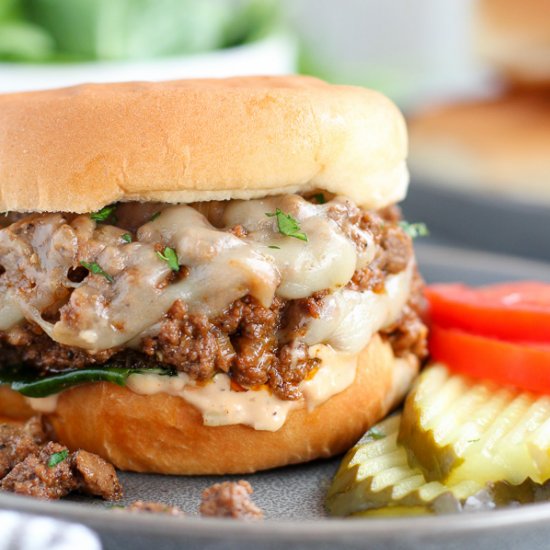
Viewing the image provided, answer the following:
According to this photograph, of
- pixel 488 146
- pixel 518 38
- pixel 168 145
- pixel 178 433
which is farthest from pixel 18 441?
pixel 518 38

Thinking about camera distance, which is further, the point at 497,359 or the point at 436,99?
the point at 436,99

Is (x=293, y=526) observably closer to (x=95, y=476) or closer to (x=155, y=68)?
(x=95, y=476)

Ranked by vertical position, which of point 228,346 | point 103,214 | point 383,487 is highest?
point 103,214

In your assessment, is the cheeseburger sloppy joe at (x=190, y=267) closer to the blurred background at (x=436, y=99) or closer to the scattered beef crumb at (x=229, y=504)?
the scattered beef crumb at (x=229, y=504)

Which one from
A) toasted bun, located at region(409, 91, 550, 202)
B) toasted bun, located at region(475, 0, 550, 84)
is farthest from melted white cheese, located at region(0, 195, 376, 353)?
toasted bun, located at region(475, 0, 550, 84)

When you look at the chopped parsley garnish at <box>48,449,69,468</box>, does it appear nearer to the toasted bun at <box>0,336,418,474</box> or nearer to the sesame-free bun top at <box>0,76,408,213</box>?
the toasted bun at <box>0,336,418,474</box>

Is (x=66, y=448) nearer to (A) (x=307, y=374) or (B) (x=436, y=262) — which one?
(A) (x=307, y=374)

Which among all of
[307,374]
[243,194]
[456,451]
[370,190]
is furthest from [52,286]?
[456,451]

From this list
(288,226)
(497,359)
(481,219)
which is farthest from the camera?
(481,219)

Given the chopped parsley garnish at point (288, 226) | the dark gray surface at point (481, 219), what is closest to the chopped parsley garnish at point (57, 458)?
the chopped parsley garnish at point (288, 226)
